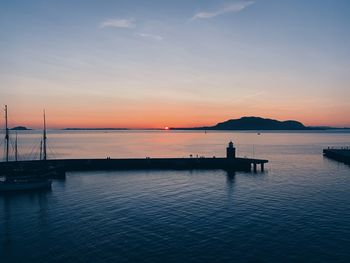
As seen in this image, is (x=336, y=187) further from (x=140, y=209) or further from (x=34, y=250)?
(x=34, y=250)

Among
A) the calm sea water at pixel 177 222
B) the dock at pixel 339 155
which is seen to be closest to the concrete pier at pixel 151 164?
the calm sea water at pixel 177 222

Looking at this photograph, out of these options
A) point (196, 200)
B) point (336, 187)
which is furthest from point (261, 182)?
point (196, 200)

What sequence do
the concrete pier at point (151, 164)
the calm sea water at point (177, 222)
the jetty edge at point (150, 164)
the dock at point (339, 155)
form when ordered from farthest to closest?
the dock at point (339, 155)
the concrete pier at point (151, 164)
the jetty edge at point (150, 164)
the calm sea water at point (177, 222)

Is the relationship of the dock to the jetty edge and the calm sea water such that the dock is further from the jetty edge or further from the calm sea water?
the calm sea water

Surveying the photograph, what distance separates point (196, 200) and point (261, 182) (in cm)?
2346

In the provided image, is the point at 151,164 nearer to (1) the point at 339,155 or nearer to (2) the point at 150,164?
(2) the point at 150,164

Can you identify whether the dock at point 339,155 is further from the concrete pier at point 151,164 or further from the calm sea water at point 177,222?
the calm sea water at point 177,222

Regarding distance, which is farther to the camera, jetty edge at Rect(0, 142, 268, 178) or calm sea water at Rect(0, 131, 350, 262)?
jetty edge at Rect(0, 142, 268, 178)

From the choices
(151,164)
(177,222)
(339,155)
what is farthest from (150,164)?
(339,155)

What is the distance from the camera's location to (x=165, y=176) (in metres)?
75.7

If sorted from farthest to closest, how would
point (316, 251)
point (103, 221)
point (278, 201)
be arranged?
point (278, 201), point (103, 221), point (316, 251)

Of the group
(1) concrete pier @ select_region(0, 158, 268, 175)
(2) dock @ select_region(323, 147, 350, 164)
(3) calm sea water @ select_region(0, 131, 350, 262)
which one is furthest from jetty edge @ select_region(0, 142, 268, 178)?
(2) dock @ select_region(323, 147, 350, 164)

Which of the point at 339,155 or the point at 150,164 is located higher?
the point at 150,164

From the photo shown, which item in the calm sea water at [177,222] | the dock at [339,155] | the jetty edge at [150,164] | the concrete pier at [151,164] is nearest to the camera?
the calm sea water at [177,222]
